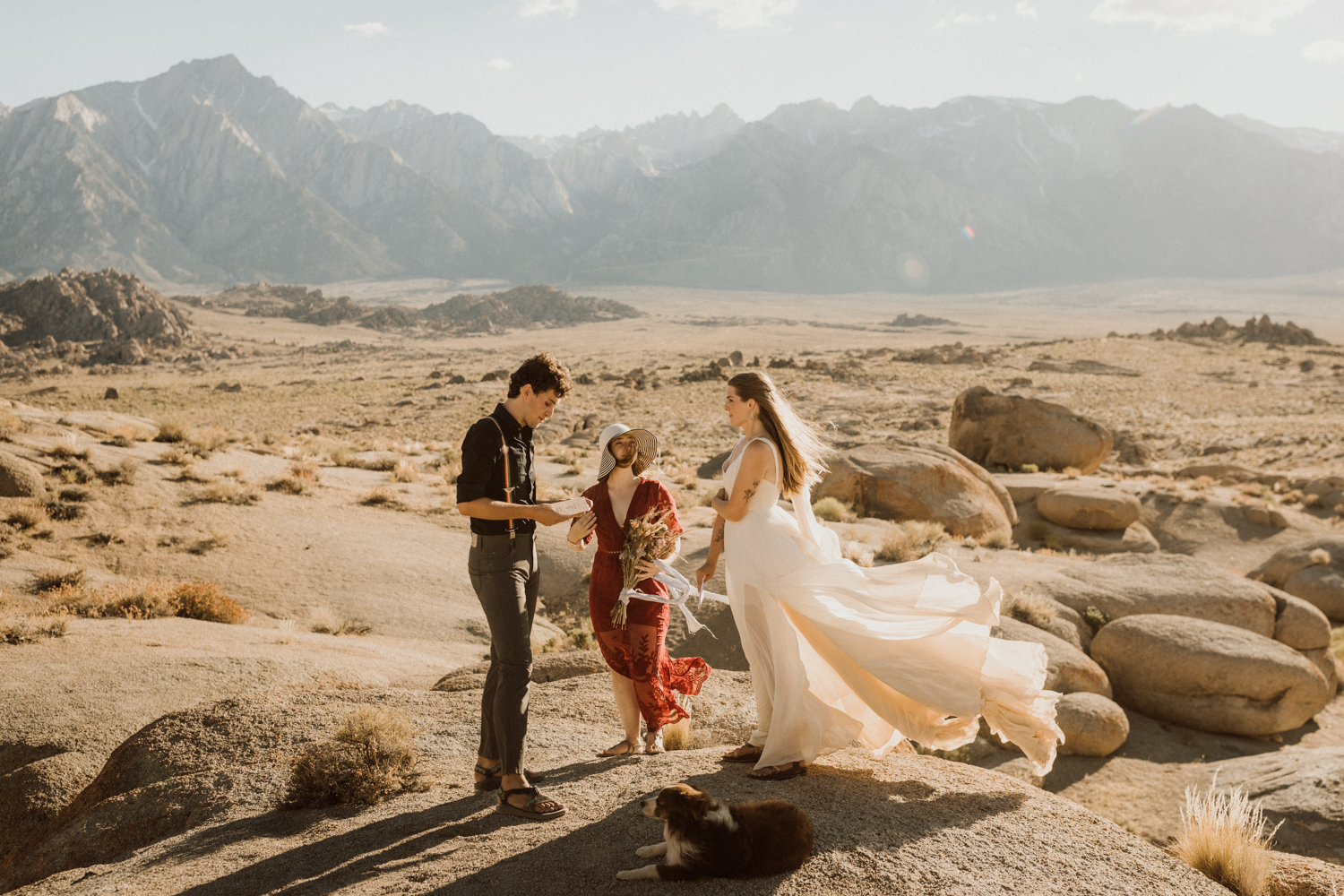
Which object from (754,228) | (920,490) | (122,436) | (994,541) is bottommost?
(994,541)

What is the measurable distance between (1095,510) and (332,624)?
1449 centimetres

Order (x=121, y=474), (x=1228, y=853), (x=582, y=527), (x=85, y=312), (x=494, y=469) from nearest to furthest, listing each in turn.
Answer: (x=1228, y=853) < (x=494, y=469) < (x=582, y=527) < (x=121, y=474) < (x=85, y=312)

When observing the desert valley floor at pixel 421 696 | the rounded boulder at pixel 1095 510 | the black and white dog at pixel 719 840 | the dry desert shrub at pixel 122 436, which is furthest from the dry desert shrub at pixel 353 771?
the rounded boulder at pixel 1095 510

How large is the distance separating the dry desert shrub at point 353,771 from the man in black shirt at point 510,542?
743 mm

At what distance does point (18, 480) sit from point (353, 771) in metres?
10.3

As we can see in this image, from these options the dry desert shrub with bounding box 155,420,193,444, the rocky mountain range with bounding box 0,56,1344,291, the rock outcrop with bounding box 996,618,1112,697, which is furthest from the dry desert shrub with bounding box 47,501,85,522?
the rocky mountain range with bounding box 0,56,1344,291

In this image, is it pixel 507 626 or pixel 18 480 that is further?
pixel 18 480

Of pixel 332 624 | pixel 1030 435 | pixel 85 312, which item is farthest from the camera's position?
pixel 85 312

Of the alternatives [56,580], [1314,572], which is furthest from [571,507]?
[1314,572]

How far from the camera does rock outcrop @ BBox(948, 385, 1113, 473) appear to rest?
21922mm

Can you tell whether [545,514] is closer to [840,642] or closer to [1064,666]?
[840,642]

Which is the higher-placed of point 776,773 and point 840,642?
point 840,642

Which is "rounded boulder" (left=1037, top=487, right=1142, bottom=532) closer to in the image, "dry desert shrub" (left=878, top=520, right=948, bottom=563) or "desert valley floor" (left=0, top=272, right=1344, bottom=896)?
"desert valley floor" (left=0, top=272, right=1344, bottom=896)

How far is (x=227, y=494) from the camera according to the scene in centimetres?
1311
